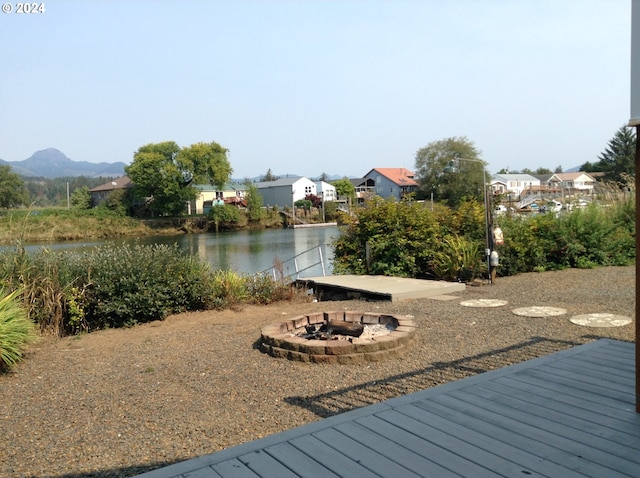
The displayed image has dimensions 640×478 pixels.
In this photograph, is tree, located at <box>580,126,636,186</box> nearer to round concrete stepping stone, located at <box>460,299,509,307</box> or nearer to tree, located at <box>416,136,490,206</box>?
tree, located at <box>416,136,490,206</box>

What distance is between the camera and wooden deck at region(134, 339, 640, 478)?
244 centimetres

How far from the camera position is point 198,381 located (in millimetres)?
4969

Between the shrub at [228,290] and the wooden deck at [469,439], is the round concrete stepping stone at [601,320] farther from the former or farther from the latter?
the shrub at [228,290]

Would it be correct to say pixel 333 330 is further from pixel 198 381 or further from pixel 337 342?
pixel 198 381

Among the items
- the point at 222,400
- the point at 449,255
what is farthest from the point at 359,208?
the point at 222,400

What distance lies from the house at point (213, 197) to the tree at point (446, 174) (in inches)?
850

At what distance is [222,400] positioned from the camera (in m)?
4.42

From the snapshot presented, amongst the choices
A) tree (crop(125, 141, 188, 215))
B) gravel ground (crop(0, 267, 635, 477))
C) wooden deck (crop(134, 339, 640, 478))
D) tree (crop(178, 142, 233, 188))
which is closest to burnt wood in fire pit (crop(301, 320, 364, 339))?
gravel ground (crop(0, 267, 635, 477))

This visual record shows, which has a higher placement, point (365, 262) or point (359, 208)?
point (359, 208)

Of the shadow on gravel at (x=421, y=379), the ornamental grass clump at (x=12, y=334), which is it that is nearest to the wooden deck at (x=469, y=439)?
the shadow on gravel at (x=421, y=379)

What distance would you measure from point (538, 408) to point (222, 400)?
8.02 ft

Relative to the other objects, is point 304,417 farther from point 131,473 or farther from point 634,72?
point 634,72

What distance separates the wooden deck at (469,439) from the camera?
244 centimetres

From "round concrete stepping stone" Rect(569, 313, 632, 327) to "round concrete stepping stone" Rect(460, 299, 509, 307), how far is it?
1401mm
